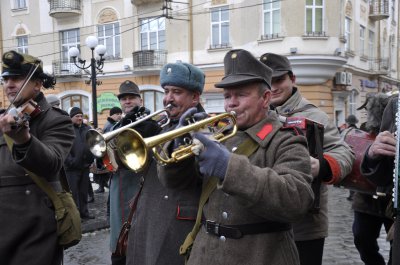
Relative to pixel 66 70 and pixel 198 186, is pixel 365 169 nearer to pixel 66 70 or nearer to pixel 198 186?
pixel 198 186

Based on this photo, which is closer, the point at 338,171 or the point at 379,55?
the point at 338,171

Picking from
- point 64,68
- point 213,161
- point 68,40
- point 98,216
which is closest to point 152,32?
point 68,40

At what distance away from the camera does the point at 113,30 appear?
72.8 ft

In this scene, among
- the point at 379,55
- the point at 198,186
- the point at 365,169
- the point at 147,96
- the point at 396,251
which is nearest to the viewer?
the point at 396,251

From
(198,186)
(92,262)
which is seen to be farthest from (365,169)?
(92,262)

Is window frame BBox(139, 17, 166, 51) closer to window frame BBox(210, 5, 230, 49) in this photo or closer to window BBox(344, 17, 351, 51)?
window frame BBox(210, 5, 230, 49)

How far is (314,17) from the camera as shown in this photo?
18156mm

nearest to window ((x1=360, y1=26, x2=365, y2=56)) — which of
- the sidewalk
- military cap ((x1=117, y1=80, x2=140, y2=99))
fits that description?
the sidewalk

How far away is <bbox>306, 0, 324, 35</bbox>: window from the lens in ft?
59.6

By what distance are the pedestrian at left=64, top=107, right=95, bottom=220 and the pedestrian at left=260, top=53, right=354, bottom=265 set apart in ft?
17.8

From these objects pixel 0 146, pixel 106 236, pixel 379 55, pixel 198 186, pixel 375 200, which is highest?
pixel 379 55

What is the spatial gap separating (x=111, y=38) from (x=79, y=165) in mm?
15177

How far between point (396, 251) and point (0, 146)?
8.77 feet

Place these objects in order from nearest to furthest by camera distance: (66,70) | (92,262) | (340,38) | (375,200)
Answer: (375,200)
(92,262)
(340,38)
(66,70)
